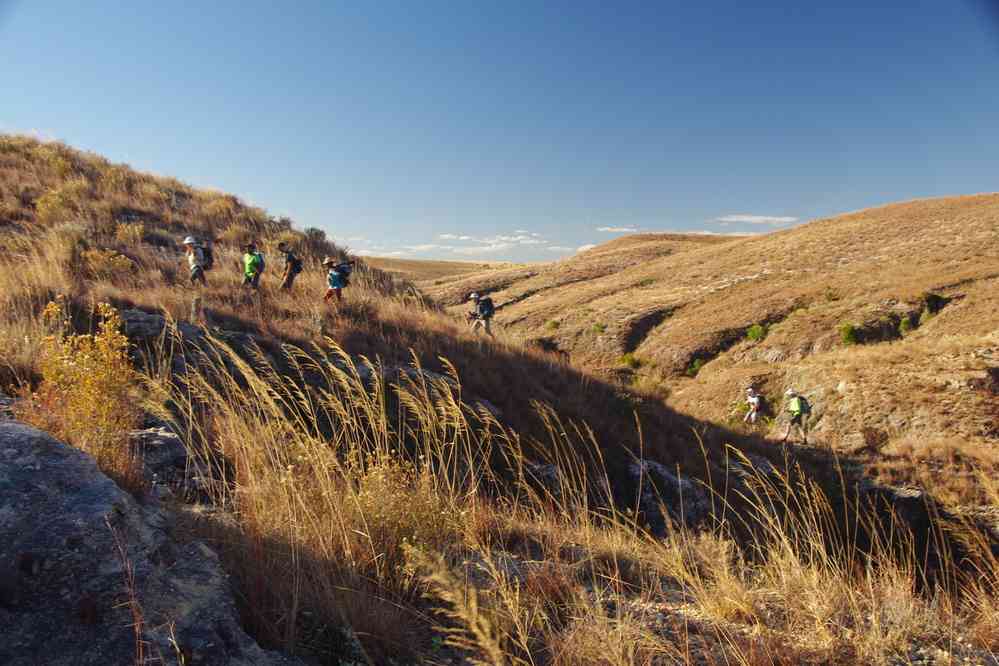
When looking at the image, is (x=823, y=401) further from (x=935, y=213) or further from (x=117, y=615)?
(x=935, y=213)

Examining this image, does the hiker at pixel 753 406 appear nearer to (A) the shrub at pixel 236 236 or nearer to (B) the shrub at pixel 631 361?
(B) the shrub at pixel 631 361

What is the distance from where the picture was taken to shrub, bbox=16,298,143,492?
2482mm

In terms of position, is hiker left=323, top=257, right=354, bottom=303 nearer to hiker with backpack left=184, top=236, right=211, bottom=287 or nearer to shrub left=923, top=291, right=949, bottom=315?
hiker with backpack left=184, top=236, right=211, bottom=287

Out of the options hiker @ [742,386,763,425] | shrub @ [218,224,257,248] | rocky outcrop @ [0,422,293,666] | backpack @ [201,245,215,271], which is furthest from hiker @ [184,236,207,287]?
hiker @ [742,386,763,425]

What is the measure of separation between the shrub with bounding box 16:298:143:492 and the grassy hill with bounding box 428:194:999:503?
713cm

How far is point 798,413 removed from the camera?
16.0 m

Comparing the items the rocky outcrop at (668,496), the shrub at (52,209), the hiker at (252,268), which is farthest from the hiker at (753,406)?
the shrub at (52,209)

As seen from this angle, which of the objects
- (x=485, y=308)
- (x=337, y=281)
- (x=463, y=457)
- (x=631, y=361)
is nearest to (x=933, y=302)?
(x=631, y=361)

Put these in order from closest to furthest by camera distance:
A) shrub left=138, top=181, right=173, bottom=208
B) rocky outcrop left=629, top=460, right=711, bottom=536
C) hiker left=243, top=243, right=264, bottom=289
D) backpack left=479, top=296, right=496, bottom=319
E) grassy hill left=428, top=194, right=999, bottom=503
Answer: rocky outcrop left=629, top=460, right=711, bottom=536 → hiker left=243, top=243, right=264, bottom=289 → backpack left=479, top=296, right=496, bottom=319 → grassy hill left=428, top=194, right=999, bottom=503 → shrub left=138, top=181, right=173, bottom=208

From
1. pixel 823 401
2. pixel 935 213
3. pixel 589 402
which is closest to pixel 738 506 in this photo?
pixel 589 402

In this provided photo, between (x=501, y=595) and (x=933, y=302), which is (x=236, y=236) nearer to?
(x=501, y=595)

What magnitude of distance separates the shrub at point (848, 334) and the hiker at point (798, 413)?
236 inches

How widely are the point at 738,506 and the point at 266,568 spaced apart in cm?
958

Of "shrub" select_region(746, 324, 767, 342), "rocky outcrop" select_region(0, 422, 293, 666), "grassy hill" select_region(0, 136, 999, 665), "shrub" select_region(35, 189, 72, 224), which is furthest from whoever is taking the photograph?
"shrub" select_region(746, 324, 767, 342)
